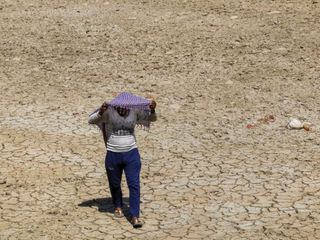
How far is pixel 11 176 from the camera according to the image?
10.1m

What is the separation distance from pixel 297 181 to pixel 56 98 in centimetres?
512

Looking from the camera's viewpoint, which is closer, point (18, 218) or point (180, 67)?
point (18, 218)

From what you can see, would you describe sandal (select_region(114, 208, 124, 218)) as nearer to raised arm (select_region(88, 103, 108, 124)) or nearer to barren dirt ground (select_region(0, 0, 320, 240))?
barren dirt ground (select_region(0, 0, 320, 240))

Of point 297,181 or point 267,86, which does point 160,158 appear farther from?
point 267,86

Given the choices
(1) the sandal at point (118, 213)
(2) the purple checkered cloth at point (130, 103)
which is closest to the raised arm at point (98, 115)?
(2) the purple checkered cloth at point (130, 103)

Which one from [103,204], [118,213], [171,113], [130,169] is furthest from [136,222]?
[171,113]

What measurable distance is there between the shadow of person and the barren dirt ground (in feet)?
0.08

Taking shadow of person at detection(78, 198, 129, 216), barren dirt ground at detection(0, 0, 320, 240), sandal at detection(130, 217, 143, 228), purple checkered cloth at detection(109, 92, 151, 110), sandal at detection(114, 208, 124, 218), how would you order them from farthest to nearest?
shadow of person at detection(78, 198, 129, 216), barren dirt ground at detection(0, 0, 320, 240), sandal at detection(114, 208, 124, 218), sandal at detection(130, 217, 143, 228), purple checkered cloth at detection(109, 92, 151, 110)

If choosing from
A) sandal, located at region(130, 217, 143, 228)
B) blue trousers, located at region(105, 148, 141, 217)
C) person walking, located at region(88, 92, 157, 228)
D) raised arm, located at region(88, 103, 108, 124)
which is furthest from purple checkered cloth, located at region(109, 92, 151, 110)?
sandal, located at region(130, 217, 143, 228)

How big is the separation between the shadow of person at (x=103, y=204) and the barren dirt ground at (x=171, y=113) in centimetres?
2

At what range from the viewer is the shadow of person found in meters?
8.95

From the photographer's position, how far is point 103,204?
30.0 feet

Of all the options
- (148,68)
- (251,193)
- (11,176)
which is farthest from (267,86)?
(11,176)

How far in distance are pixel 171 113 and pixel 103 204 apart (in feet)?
12.2
